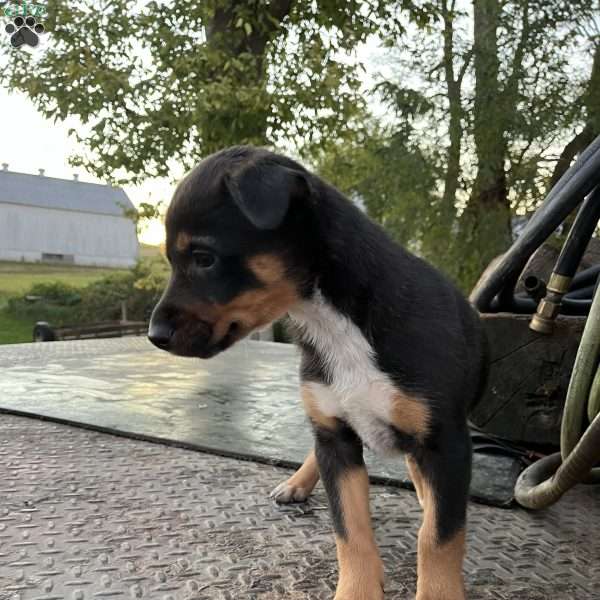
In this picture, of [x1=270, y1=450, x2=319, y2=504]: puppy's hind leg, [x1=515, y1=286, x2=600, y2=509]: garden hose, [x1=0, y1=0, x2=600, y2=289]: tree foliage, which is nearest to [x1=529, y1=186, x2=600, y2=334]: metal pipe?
[x1=515, y1=286, x2=600, y2=509]: garden hose

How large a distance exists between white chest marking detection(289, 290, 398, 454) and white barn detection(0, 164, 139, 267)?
4874 millimetres

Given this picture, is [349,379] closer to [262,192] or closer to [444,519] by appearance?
[444,519]

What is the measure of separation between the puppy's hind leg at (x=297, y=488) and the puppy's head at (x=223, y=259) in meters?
0.73

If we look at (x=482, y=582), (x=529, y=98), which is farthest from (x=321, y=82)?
(x=482, y=582)

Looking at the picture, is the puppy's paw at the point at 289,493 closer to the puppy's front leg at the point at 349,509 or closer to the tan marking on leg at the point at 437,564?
the puppy's front leg at the point at 349,509

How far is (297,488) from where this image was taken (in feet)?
7.14

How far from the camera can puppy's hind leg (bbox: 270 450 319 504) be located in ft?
7.09

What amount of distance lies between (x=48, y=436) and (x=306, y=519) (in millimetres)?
1326

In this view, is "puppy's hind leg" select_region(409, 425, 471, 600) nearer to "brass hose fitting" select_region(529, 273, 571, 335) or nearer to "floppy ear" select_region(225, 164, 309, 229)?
"floppy ear" select_region(225, 164, 309, 229)

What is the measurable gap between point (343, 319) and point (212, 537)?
67 centimetres

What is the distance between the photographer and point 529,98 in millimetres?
6984

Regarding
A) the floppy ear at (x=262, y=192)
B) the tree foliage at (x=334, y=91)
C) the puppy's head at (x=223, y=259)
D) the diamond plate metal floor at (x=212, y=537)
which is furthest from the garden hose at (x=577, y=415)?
the tree foliage at (x=334, y=91)

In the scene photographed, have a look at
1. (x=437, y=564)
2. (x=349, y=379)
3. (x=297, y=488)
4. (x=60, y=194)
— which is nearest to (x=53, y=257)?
(x=60, y=194)

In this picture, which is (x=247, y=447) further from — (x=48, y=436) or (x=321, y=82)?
(x=321, y=82)
